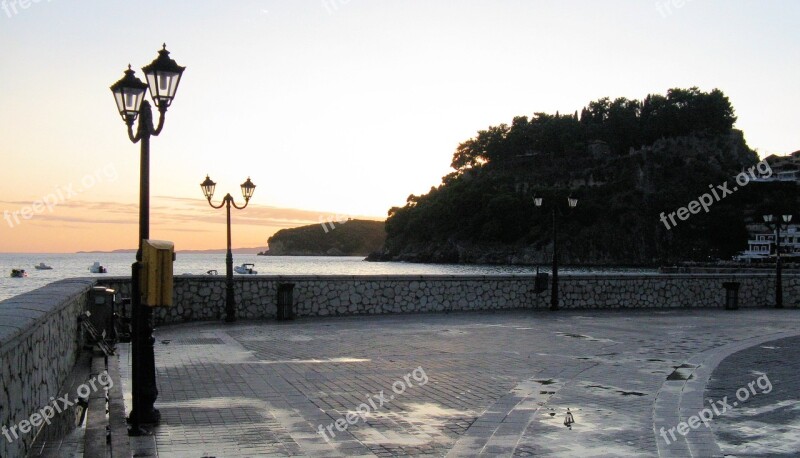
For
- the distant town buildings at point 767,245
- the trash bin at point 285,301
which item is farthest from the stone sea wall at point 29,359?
the distant town buildings at point 767,245

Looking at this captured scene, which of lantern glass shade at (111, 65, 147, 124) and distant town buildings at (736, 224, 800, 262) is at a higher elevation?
lantern glass shade at (111, 65, 147, 124)

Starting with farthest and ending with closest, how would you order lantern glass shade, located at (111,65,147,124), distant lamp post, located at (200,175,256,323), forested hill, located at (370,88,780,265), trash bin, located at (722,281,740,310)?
forested hill, located at (370,88,780,265) → trash bin, located at (722,281,740,310) → distant lamp post, located at (200,175,256,323) → lantern glass shade, located at (111,65,147,124)

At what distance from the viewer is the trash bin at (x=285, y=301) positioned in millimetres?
18938

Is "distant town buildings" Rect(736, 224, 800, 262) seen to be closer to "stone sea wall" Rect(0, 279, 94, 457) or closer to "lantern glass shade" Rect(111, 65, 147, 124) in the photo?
"lantern glass shade" Rect(111, 65, 147, 124)

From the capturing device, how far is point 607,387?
9688 millimetres

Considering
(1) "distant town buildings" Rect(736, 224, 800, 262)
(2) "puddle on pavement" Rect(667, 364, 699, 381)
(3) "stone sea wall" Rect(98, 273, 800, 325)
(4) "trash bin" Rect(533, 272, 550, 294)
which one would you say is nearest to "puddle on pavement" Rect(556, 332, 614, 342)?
(2) "puddle on pavement" Rect(667, 364, 699, 381)

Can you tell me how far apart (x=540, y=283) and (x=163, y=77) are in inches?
685

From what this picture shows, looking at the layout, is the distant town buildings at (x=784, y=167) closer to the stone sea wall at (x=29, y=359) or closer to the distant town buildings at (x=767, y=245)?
the distant town buildings at (x=767, y=245)

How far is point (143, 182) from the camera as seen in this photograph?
7.48 meters

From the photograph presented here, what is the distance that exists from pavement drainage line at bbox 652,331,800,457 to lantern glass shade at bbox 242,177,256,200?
1252 cm

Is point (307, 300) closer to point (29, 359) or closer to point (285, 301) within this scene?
point (285, 301)

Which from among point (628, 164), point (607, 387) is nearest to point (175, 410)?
point (607, 387)

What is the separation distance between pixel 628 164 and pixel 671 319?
12825 centimetres

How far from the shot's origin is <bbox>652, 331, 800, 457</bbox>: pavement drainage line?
6621 mm
